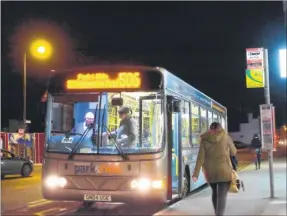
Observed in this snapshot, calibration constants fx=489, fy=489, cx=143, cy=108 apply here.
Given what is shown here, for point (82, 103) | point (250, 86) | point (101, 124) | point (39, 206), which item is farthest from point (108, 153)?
point (250, 86)

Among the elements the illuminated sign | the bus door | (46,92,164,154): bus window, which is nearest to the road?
the bus door

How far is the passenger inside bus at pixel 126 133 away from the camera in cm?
939

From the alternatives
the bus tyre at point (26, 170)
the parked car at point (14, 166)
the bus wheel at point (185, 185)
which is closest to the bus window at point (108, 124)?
the bus wheel at point (185, 185)

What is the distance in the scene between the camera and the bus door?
32.6 feet

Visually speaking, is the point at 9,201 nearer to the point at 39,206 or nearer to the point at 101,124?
the point at 39,206

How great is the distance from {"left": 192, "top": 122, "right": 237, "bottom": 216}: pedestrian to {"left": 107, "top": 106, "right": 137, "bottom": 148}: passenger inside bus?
5.65ft

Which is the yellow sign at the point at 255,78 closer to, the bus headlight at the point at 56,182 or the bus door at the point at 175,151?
the bus door at the point at 175,151

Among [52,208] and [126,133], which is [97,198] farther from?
[52,208]

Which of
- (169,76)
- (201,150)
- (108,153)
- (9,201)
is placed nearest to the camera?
(201,150)

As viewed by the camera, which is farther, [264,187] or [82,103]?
[264,187]

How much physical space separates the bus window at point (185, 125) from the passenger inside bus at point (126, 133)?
2464mm

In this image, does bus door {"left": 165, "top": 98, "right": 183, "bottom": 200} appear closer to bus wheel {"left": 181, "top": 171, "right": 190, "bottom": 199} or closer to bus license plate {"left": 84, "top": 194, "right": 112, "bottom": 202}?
bus wheel {"left": 181, "top": 171, "right": 190, "bottom": 199}

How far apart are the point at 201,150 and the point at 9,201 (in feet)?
21.2

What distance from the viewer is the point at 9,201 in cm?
1255
